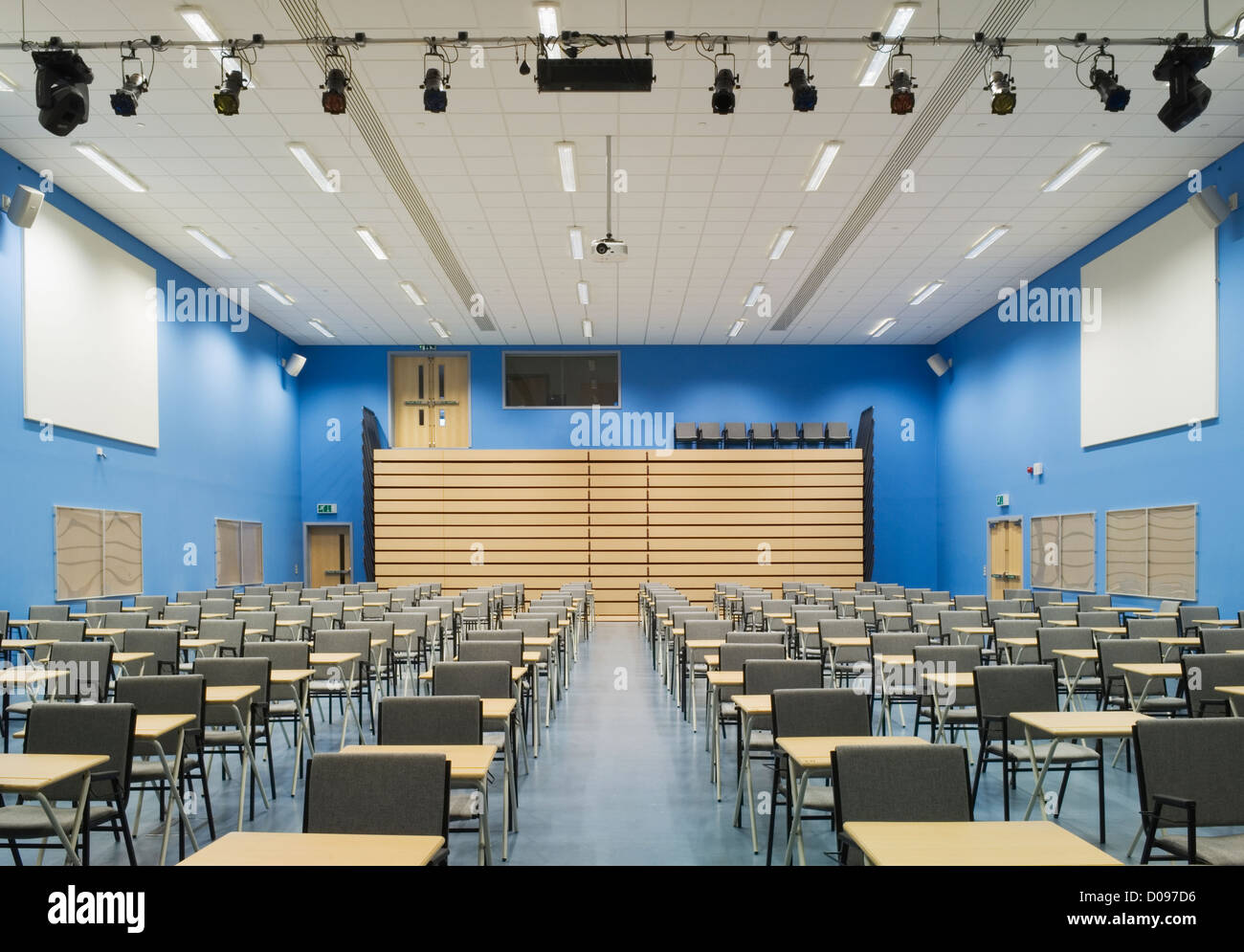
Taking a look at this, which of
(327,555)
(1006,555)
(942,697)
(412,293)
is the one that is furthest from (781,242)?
(327,555)

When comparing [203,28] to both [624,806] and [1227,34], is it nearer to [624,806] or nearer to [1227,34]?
A: [624,806]

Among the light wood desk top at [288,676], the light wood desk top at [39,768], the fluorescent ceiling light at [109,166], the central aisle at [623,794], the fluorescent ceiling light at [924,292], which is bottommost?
the central aisle at [623,794]

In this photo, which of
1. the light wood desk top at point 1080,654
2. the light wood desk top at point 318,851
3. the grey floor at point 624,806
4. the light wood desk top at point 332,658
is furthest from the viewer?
the light wood desk top at point 1080,654

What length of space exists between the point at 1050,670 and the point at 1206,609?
225 inches

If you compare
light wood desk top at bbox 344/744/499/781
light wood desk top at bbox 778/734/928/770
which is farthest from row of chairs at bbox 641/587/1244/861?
light wood desk top at bbox 344/744/499/781

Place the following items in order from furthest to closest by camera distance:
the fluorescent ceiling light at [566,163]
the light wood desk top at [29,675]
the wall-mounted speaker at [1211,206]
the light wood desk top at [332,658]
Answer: the wall-mounted speaker at [1211,206], the fluorescent ceiling light at [566,163], the light wood desk top at [332,658], the light wood desk top at [29,675]

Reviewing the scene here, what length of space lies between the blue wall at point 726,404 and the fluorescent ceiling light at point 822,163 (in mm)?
Answer: 10095

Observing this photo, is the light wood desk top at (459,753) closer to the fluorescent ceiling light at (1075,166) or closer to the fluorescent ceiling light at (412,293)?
the fluorescent ceiling light at (1075,166)

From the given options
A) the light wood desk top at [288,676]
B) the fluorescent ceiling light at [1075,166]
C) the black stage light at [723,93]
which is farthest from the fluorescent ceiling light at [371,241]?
the fluorescent ceiling light at [1075,166]

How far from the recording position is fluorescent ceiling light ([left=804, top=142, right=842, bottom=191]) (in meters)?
10.5

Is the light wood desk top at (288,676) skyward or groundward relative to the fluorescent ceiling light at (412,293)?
groundward

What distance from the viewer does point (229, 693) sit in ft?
17.0

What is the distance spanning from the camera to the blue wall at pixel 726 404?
2150cm
